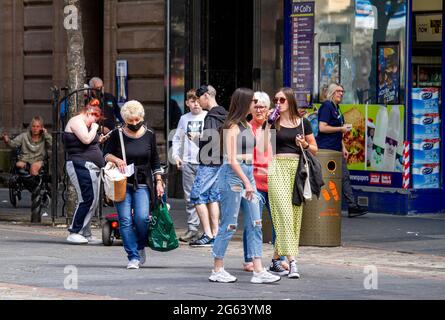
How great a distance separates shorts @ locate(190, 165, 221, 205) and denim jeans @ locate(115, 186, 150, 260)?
2026 mm

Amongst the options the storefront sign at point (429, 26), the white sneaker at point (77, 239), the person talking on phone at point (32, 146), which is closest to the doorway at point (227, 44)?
the person talking on phone at point (32, 146)

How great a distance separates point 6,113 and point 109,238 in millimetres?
11697

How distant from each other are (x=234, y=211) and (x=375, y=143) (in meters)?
8.00

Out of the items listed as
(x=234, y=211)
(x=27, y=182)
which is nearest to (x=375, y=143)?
(x=27, y=182)

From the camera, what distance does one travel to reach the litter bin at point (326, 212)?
617 inches

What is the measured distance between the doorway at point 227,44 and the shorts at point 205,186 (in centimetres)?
770

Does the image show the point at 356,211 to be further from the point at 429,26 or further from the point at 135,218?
the point at 135,218

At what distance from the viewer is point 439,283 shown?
12.5 metres

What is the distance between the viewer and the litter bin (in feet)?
51.4

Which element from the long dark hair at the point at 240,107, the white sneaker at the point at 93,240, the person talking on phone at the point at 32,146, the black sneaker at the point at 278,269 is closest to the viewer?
the long dark hair at the point at 240,107

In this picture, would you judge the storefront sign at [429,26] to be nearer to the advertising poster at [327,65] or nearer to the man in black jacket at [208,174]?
the advertising poster at [327,65]

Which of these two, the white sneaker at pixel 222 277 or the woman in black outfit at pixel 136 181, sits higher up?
the woman in black outfit at pixel 136 181

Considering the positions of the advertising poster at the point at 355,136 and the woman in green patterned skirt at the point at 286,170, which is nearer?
the woman in green patterned skirt at the point at 286,170
